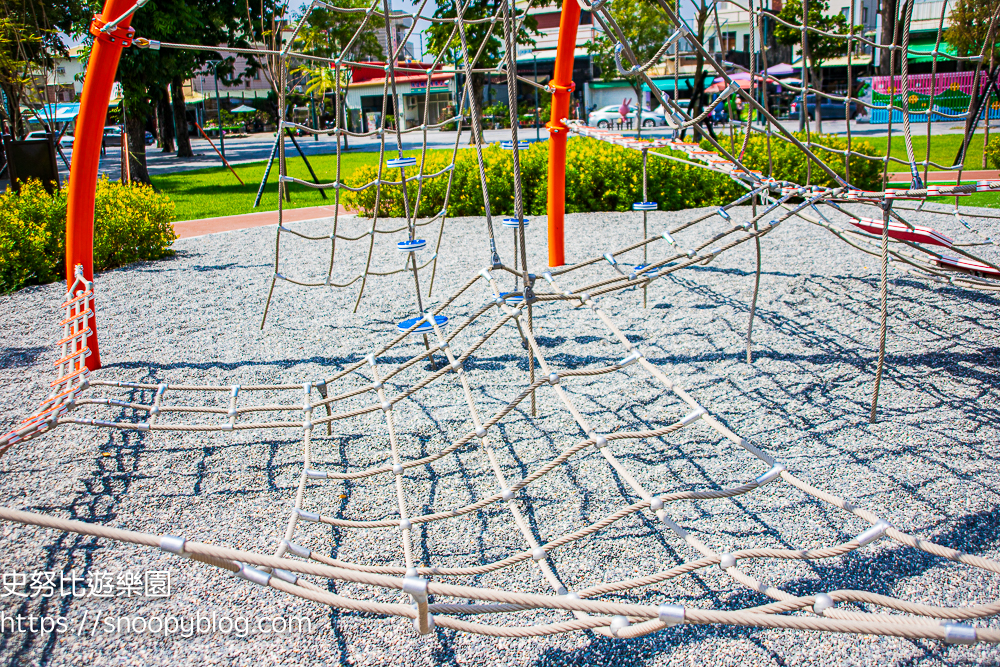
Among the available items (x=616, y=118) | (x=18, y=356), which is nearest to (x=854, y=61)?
(x=616, y=118)

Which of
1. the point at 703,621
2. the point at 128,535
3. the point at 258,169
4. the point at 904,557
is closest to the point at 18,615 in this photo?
the point at 128,535

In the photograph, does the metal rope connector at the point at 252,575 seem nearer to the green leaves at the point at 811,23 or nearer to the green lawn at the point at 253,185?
the green lawn at the point at 253,185

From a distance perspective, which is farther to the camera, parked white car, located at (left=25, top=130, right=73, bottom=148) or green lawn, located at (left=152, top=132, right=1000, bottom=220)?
green lawn, located at (left=152, top=132, right=1000, bottom=220)

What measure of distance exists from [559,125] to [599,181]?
4104 mm

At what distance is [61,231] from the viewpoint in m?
6.21

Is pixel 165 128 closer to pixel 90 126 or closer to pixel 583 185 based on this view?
pixel 583 185

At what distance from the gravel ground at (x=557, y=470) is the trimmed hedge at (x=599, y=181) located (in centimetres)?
336

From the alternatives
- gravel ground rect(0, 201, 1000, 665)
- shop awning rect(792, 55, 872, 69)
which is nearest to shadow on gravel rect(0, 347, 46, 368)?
gravel ground rect(0, 201, 1000, 665)

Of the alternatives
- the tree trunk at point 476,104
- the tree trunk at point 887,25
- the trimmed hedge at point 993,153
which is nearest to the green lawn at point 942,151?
the trimmed hedge at point 993,153

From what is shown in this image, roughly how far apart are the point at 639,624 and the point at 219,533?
170cm

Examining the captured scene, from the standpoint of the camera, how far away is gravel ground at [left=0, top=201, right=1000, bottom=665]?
2074 mm

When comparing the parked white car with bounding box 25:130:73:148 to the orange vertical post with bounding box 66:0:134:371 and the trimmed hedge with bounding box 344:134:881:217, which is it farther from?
the orange vertical post with bounding box 66:0:134:371

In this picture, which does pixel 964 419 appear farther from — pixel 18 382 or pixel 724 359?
pixel 18 382

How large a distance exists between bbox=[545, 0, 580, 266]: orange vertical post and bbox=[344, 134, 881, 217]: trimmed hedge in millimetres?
3636
